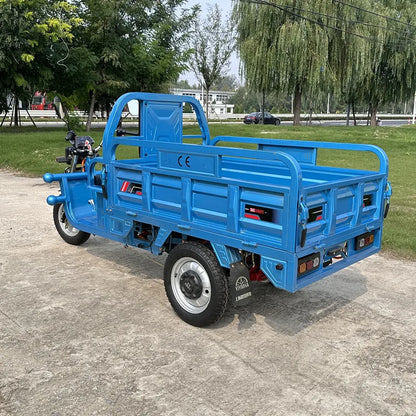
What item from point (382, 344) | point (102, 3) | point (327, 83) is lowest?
point (382, 344)

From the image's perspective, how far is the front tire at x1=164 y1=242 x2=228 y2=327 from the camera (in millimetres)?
3879

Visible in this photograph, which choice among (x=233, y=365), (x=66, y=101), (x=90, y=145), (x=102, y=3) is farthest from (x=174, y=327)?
(x=66, y=101)

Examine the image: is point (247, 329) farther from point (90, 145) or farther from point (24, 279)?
point (90, 145)

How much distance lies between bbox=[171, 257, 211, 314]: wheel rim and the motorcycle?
2.49 metres

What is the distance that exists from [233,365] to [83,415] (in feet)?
3.58

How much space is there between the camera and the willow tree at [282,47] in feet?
81.9

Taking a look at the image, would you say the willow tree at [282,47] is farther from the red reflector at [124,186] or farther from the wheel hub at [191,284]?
the wheel hub at [191,284]

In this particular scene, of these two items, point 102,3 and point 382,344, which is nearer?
point 382,344

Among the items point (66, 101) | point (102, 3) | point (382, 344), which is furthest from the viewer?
point (66, 101)

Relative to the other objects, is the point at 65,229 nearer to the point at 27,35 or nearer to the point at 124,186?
the point at 124,186

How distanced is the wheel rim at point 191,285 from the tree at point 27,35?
1644 centimetres

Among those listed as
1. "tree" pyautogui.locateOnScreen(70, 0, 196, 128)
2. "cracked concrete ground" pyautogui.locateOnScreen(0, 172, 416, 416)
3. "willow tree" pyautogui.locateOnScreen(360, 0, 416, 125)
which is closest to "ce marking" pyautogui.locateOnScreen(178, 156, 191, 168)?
"cracked concrete ground" pyautogui.locateOnScreen(0, 172, 416, 416)

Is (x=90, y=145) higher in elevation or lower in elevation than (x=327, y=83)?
lower

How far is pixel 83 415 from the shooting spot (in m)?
2.95
